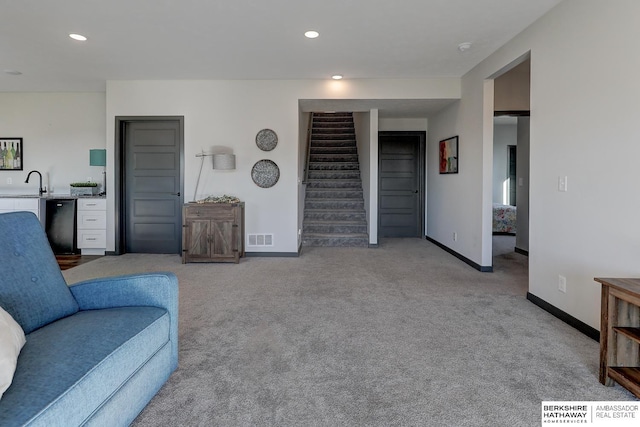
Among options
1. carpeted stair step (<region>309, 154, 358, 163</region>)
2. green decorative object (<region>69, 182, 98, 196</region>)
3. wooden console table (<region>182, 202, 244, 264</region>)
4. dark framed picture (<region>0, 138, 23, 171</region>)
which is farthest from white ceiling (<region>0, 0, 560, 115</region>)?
carpeted stair step (<region>309, 154, 358, 163</region>)

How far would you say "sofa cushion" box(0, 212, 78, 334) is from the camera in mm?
1547

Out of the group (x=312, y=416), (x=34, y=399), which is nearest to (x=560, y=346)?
(x=312, y=416)

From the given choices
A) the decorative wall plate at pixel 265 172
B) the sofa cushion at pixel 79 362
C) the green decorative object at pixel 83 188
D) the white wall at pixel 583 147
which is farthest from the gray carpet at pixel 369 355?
the green decorative object at pixel 83 188

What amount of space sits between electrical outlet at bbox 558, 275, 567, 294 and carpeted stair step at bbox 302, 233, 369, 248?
369cm

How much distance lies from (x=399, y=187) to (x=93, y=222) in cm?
542

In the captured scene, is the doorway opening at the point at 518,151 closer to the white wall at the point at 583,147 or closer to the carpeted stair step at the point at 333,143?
the white wall at the point at 583,147

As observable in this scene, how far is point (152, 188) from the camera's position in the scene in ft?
18.5

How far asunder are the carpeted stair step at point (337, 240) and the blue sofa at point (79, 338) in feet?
15.0

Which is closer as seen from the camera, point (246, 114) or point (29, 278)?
point (29, 278)

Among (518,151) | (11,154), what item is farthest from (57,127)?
(518,151)

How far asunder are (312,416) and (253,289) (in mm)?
2212

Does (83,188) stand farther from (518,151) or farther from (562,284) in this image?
(518,151)

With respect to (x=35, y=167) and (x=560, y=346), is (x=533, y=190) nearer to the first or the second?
(x=560, y=346)

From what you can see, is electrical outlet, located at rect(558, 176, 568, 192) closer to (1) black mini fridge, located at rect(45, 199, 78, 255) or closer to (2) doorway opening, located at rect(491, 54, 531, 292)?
(2) doorway opening, located at rect(491, 54, 531, 292)
